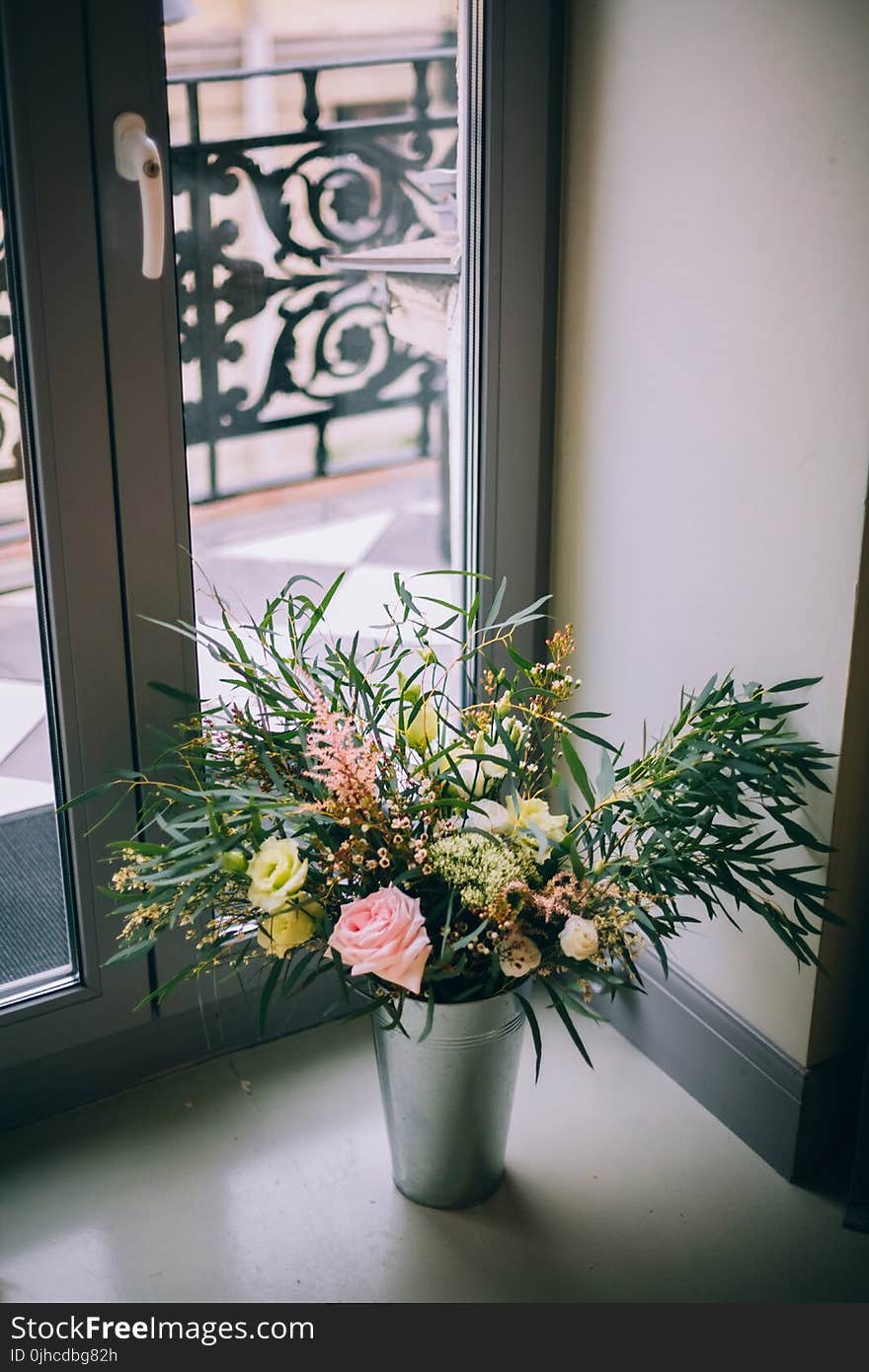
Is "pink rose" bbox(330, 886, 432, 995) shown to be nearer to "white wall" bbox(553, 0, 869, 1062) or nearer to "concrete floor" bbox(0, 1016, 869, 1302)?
"concrete floor" bbox(0, 1016, 869, 1302)

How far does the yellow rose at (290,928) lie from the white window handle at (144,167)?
0.76 m

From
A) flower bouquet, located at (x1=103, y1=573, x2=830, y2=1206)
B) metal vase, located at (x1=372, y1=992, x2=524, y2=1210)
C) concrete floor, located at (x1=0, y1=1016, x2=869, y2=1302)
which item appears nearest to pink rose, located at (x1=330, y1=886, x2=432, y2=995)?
flower bouquet, located at (x1=103, y1=573, x2=830, y2=1206)

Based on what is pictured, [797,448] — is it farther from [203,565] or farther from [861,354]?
[203,565]

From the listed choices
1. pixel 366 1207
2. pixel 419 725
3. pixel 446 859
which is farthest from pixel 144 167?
pixel 366 1207

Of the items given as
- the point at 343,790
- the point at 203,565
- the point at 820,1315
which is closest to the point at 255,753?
the point at 343,790

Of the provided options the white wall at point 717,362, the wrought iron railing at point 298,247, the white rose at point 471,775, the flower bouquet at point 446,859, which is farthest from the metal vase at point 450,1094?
the wrought iron railing at point 298,247

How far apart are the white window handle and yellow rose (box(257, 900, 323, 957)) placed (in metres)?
0.76

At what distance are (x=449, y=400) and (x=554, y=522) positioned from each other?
0.81 feet

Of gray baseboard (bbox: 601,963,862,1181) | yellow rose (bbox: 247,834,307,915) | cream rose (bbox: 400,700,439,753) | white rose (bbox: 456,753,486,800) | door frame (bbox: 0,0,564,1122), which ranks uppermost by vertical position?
door frame (bbox: 0,0,564,1122)

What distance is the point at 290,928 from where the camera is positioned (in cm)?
141

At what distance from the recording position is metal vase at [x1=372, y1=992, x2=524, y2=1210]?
4.92ft

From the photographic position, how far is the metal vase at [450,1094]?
150 centimetres

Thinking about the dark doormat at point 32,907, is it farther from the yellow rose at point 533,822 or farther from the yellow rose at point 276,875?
the yellow rose at point 533,822

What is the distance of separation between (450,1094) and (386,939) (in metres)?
0.31
